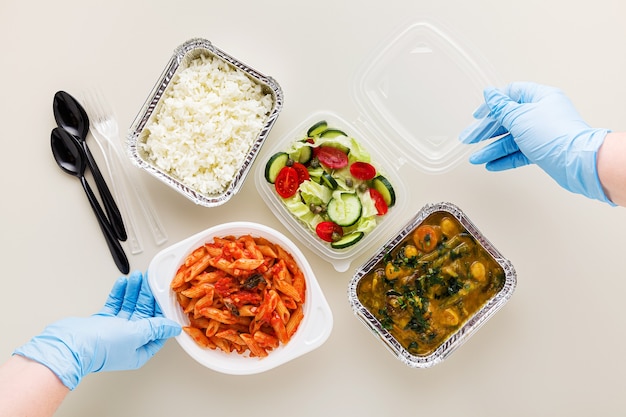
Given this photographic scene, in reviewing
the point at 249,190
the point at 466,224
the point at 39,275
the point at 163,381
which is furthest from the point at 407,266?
the point at 39,275

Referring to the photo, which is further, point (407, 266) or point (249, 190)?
point (249, 190)

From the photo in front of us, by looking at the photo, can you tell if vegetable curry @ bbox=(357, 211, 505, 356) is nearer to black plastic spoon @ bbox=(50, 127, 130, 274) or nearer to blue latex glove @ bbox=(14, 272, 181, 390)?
blue latex glove @ bbox=(14, 272, 181, 390)

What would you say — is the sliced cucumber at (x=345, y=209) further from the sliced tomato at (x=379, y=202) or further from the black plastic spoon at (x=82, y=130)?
the black plastic spoon at (x=82, y=130)

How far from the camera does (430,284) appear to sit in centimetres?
246

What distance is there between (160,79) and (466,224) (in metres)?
1.55

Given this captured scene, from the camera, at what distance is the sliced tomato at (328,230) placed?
8.35 feet

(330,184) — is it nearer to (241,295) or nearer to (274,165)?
(274,165)

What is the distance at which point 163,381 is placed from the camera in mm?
2717

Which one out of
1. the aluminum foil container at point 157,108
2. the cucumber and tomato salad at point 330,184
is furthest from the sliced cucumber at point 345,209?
the aluminum foil container at point 157,108

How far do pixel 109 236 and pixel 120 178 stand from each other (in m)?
0.29

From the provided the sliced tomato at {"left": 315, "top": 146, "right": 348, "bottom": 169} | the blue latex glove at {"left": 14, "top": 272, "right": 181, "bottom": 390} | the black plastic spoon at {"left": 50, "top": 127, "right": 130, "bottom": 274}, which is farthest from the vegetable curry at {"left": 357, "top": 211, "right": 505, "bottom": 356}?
the black plastic spoon at {"left": 50, "top": 127, "right": 130, "bottom": 274}

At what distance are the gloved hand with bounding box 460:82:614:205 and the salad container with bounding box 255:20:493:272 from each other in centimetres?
14

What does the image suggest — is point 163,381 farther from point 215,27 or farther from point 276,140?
point 215,27

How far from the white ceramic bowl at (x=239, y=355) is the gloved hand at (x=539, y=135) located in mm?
951
